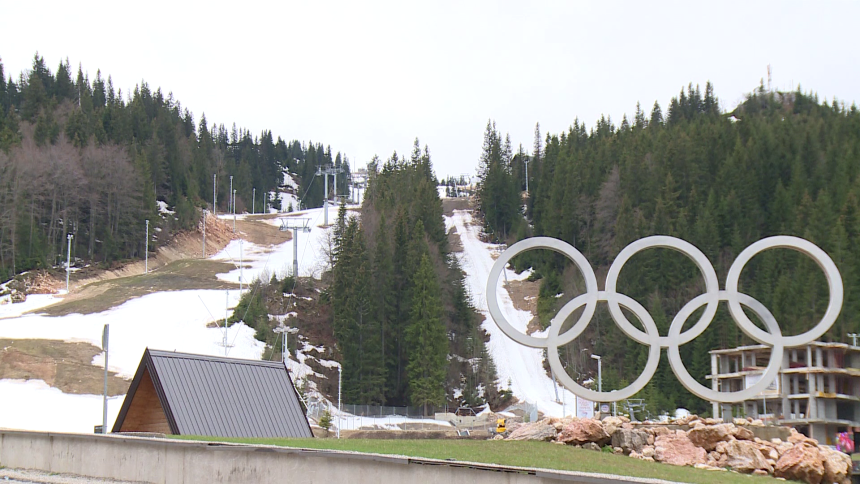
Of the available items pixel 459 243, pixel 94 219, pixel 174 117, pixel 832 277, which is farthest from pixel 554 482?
pixel 174 117

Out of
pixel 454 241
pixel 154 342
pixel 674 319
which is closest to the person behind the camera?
pixel 674 319

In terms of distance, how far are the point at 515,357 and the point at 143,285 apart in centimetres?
3484

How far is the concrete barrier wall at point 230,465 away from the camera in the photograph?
11.7 metres

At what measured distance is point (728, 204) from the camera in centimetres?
8175

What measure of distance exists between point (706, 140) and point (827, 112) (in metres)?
32.0

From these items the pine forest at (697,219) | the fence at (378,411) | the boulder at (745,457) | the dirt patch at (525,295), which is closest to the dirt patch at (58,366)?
the fence at (378,411)

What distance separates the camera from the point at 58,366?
179 feet

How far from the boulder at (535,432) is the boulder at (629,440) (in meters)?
1.56

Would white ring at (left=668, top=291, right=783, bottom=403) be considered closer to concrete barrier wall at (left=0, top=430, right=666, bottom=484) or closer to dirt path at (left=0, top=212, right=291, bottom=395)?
concrete barrier wall at (left=0, top=430, right=666, bottom=484)

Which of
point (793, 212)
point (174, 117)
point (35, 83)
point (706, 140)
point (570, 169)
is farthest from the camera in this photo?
point (174, 117)

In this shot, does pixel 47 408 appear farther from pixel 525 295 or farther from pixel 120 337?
pixel 525 295

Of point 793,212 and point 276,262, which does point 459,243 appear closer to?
point 276,262

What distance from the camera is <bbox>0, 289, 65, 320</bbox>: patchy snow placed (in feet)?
229

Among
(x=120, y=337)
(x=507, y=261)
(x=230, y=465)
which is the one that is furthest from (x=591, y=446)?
(x=120, y=337)
